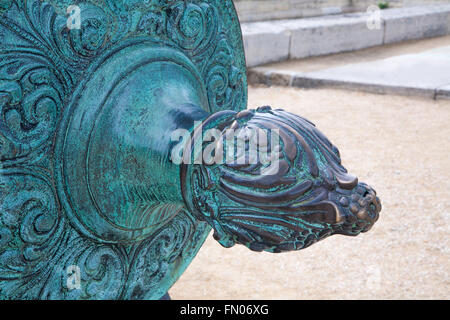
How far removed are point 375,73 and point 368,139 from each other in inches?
80.9

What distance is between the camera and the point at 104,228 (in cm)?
103

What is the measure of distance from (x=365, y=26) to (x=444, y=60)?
129 centimetres

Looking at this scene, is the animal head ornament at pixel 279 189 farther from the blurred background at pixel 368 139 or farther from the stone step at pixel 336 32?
the stone step at pixel 336 32

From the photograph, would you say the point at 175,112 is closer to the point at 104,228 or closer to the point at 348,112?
the point at 104,228

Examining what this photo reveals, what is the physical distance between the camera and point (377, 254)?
2.48 metres

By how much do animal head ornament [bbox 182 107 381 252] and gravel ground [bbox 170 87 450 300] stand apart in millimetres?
1341

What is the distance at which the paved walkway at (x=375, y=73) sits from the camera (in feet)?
17.3

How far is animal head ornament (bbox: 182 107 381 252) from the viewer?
0.79m

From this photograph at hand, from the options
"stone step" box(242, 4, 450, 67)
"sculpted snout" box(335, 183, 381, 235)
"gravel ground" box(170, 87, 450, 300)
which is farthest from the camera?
"stone step" box(242, 4, 450, 67)

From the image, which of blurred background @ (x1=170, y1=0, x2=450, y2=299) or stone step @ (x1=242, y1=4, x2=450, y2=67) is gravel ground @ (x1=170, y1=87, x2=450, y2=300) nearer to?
blurred background @ (x1=170, y1=0, x2=450, y2=299)

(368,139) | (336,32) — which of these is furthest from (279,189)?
(336,32)

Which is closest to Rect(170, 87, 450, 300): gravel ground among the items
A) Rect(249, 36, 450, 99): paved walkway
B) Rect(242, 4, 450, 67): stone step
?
Rect(249, 36, 450, 99): paved walkway

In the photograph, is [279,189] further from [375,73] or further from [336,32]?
[336,32]

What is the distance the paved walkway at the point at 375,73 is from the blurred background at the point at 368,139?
0.01 metres
